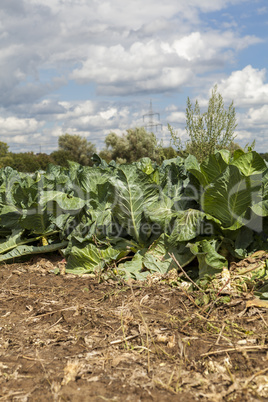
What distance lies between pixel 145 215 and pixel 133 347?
1930 mm

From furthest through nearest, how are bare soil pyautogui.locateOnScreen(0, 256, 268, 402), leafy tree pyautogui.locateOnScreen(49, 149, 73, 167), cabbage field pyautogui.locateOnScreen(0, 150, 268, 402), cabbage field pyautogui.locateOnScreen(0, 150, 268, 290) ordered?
leafy tree pyautogui.locateOnScreen(49, 149, 73, 167) → cabbage field pyautogui.locateOnScreen(0, 150, 268, 290) → cabbage field pyautogui.locateOnScreen(0, 150, 268, 402) → bare soil pyautogui.locateOnScreen(0, 256, 268, 402)

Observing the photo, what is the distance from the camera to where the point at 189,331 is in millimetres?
2830

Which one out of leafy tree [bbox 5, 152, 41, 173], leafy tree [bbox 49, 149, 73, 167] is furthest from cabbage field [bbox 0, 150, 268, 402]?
leafy tree [bbox 49, 149, 73, 167]

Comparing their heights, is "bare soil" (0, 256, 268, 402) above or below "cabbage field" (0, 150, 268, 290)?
below

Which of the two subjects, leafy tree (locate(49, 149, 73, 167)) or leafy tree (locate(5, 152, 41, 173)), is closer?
leafy tree (locate(5, 152, 41, 173))

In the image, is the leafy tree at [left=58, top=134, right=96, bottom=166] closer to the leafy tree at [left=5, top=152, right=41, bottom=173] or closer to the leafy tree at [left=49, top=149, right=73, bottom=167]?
the leafy tree at [left=49, top=149, right=73, bottom=167]

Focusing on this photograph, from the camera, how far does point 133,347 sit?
105 inches

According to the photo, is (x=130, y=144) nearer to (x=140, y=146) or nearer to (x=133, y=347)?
(x=140, y=146)

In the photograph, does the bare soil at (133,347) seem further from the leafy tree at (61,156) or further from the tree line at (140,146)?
the leafy tree at (61,156)

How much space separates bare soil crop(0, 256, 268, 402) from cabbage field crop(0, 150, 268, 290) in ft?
1.58

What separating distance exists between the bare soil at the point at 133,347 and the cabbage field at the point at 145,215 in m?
0.48

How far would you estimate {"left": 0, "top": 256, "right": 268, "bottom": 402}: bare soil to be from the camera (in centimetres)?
220

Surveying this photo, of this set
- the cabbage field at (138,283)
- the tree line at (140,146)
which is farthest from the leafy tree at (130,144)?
the cabbage field at (138,283)

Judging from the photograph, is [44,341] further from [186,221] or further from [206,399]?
[186,221]
